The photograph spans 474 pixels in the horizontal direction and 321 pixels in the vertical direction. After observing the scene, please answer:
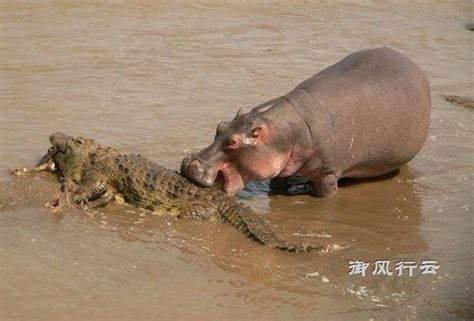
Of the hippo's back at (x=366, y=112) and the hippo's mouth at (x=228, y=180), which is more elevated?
the hippo's back at (x=366, y=112)

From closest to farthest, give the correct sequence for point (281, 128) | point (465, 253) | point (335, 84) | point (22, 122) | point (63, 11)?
point (465, 253), point (281, 128), point (335, 84), point (22, 122), point (63, 11)

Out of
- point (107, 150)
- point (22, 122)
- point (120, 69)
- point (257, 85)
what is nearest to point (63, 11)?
point (120, 69)

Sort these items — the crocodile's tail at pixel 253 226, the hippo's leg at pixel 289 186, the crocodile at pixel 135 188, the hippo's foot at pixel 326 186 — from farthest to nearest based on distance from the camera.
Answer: the hippo's leg at pixel 289 186 → the hippo's foot at pixel 326 186 → the crocodile at pixel 135 188 → the crocodile's tail at pixel 253 226

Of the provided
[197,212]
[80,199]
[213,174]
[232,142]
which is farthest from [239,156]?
[80,199]

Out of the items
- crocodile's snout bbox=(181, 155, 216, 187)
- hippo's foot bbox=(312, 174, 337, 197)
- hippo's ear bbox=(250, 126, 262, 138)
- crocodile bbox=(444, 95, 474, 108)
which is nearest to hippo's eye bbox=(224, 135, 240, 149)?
hippo's ear bbox=(250, 126, 262, 138)

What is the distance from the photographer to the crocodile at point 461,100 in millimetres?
10648

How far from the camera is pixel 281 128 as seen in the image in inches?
281

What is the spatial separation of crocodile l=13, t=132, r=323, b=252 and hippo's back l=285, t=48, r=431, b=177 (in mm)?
1289

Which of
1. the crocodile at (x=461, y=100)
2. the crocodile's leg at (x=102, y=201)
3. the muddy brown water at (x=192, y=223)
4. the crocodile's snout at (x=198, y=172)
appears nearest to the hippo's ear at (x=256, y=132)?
the crocodile's snout at (x=198, y=172)

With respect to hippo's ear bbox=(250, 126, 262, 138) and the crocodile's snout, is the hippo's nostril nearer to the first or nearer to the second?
the crocodile's snout

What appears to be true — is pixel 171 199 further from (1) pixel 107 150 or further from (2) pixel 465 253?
(2) pixel 465 253

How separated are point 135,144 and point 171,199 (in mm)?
1660

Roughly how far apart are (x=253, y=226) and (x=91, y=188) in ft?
4.93

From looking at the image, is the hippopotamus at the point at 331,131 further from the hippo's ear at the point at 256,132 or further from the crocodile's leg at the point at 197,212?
the crocodile's leg at the point at 197,212
